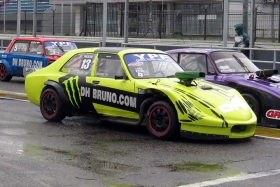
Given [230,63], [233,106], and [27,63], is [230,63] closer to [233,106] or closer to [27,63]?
[233,106]

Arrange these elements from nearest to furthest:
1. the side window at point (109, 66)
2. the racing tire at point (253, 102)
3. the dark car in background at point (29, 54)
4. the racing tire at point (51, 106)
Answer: the side window at point (109, 66)
the racing tire at point (253, 102)
the racing tire at point (51, 106)
the dark car in background at point (29, 54)

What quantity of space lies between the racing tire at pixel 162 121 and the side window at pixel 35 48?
10080mm

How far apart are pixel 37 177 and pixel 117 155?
170 cm

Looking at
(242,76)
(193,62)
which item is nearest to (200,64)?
(193,62)

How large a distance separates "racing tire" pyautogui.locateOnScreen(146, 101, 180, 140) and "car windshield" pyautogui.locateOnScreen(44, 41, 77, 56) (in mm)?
9908

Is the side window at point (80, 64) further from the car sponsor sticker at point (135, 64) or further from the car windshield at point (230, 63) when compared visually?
the car windshield at point (230, 63)

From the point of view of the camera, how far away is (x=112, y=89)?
10914 millimetres

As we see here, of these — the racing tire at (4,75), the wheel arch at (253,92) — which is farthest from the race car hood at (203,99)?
the racing tire at (4,75)

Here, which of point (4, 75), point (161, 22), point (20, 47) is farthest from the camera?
point (161, 22)

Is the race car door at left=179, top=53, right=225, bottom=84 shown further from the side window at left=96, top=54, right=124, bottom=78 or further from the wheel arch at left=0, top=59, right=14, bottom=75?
the wheel arch at left=0, top=59, right=14, bottom=75

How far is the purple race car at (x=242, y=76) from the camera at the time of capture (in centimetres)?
1139

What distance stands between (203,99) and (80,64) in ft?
8.77

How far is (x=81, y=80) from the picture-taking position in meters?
11.4

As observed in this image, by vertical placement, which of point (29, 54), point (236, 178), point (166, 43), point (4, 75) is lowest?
point (236, 178)
